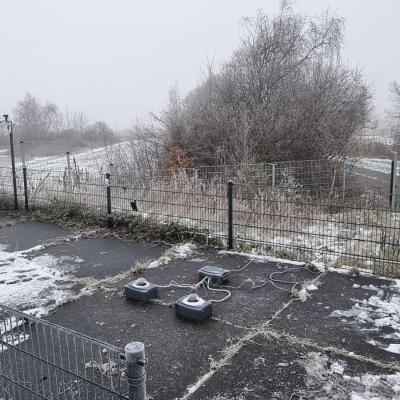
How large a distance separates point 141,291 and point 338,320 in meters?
1.97

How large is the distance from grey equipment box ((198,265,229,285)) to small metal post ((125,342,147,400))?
2971 millimetres

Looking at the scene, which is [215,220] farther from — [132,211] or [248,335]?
[248,335]

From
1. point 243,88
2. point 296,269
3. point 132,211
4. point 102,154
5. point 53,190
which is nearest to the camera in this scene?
point 296,269

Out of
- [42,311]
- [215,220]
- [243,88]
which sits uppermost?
[243,88]

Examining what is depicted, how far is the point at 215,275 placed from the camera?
185 inches

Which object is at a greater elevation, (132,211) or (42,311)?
(132,211)

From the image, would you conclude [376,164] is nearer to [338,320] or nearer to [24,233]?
[338,320]

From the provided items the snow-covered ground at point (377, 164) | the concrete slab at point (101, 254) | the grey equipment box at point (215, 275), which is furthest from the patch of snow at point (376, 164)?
the grey equipment box at point (215, 275)

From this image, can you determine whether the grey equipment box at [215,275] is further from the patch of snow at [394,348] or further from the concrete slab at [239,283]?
the patch of snow at [394,348]

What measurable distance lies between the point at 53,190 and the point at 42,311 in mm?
4783

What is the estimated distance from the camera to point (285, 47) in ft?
45.4

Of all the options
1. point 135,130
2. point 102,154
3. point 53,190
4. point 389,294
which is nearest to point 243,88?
point 135,130

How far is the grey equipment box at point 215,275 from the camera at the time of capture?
184 inches

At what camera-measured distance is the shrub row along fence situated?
551 centimetres
